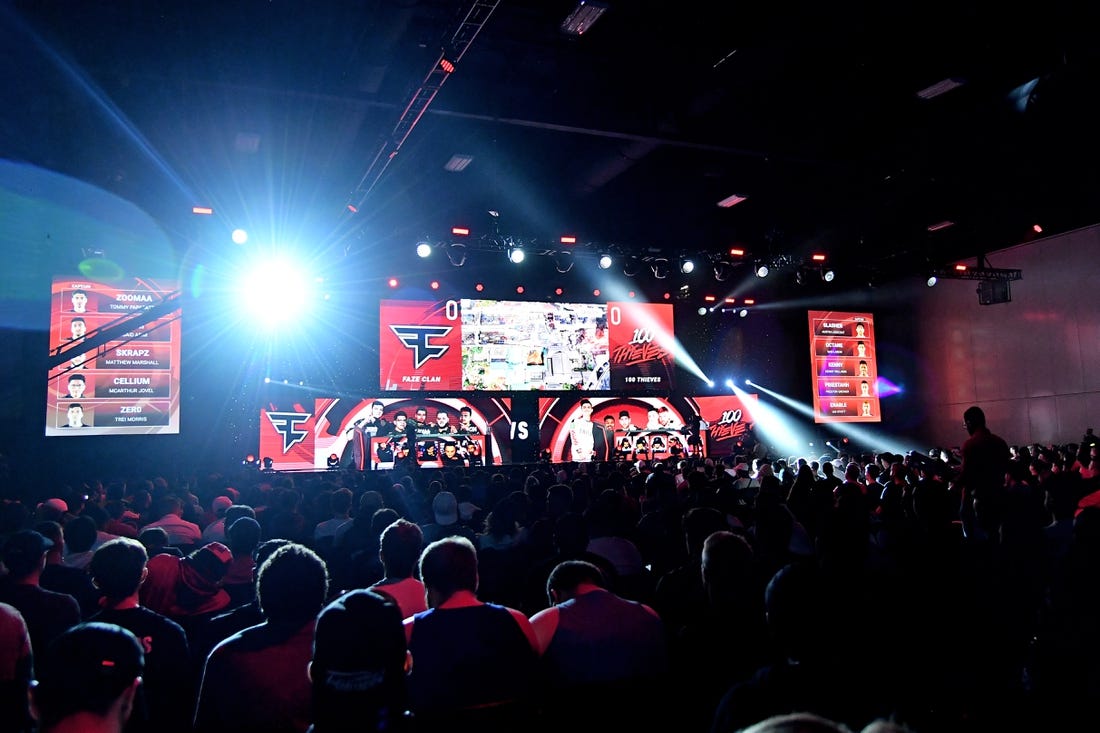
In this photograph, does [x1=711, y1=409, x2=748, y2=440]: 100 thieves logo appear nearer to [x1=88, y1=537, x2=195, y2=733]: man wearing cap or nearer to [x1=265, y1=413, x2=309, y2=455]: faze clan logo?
[x1=265, y1=413, x2=309, y2=455]: faze clan logo

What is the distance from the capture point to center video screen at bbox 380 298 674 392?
657 inches

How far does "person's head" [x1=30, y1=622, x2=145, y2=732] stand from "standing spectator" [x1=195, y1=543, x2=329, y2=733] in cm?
40

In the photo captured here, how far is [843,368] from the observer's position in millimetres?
20688

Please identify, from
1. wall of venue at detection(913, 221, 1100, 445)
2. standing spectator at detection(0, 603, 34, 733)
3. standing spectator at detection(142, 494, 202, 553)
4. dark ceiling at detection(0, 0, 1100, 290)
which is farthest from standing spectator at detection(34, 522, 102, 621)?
wall of venue at detection(913, 221, 1100, 445)

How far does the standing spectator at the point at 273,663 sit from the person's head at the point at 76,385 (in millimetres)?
12718

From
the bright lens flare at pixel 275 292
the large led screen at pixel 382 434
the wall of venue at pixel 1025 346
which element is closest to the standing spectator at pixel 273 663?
the bright lens flare at pixel 275 292

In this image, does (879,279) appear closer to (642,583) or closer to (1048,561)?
(1048,561)

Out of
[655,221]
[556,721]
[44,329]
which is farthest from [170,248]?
[556,721]

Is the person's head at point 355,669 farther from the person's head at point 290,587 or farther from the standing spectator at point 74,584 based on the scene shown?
the standing spectator at point 74,584

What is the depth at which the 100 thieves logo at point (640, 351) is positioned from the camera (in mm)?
18281

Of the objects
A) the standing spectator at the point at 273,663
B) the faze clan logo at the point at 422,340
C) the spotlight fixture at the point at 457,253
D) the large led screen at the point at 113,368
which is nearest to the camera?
the standing spectator at the point at 273,663

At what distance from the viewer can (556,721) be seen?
2.53 m

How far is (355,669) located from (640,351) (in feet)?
55.9

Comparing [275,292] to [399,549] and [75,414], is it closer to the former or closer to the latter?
[75,414]
